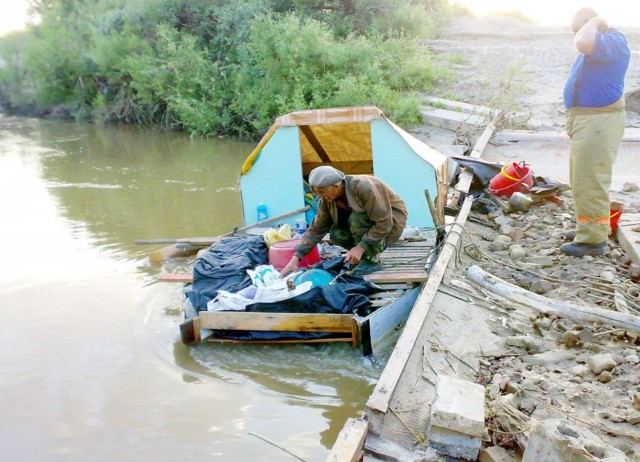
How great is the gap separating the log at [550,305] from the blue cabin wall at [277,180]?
2.76m

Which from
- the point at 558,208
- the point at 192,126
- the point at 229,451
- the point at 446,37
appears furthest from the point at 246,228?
the point at 446,37

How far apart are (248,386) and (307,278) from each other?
1.05 m

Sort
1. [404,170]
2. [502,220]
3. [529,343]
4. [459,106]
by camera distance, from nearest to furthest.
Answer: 1. [529,343]
2. [404,170]
3. [502,220]
4. [459,106]

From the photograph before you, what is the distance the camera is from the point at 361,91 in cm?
1390

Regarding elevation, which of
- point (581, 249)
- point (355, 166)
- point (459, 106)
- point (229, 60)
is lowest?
point (581, 249)

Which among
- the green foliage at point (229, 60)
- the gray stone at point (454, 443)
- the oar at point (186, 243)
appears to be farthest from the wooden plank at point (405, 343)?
the green foliage at point (229, 60)

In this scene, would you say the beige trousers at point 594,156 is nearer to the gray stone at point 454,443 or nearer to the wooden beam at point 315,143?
the gray stone at point 454,443

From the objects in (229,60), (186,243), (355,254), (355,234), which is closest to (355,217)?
(355,234)

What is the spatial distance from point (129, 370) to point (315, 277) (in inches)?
72.3

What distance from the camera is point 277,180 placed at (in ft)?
23.3

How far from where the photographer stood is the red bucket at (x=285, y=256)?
18.5ft

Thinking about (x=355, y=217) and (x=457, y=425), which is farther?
(x=355, y=217)

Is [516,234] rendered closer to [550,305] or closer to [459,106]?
[550,305]

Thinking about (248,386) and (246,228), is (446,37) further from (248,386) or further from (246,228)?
(248,386)
